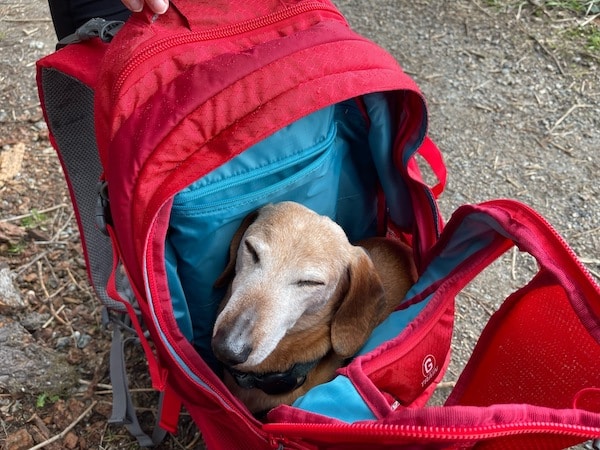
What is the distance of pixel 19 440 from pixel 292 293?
51.0 inches

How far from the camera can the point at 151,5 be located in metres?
1.83

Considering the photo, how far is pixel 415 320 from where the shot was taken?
2.10 m

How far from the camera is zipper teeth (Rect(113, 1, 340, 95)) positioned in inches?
70.7

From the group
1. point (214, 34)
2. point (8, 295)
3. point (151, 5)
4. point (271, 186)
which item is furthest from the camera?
point (8, 295)

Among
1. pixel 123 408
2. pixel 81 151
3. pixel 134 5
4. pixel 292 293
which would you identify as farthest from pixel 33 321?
pixel 134 5

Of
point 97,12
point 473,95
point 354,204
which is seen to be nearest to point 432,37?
point 473,95

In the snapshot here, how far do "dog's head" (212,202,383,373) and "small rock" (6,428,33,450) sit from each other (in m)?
0.98

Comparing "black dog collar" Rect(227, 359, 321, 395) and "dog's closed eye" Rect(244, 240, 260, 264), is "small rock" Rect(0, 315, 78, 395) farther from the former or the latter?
"dog's closed eye" Rect(244, 240, 260, 264)

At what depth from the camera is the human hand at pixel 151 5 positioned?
71.6 inches

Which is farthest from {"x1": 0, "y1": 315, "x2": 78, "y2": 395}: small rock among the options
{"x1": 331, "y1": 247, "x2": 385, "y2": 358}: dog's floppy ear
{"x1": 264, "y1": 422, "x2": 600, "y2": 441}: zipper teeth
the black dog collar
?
{"x1": 264, "y1": 422, "x2": 600, "y2": 441}: zipper teeth

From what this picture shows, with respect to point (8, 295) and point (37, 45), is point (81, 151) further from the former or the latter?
point (37, 45)

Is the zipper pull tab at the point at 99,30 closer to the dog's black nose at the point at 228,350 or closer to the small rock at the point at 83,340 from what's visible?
the dog's black nose at the point at 228,350

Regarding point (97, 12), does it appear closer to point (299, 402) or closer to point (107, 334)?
point (107, 334)

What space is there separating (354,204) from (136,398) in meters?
1.28
